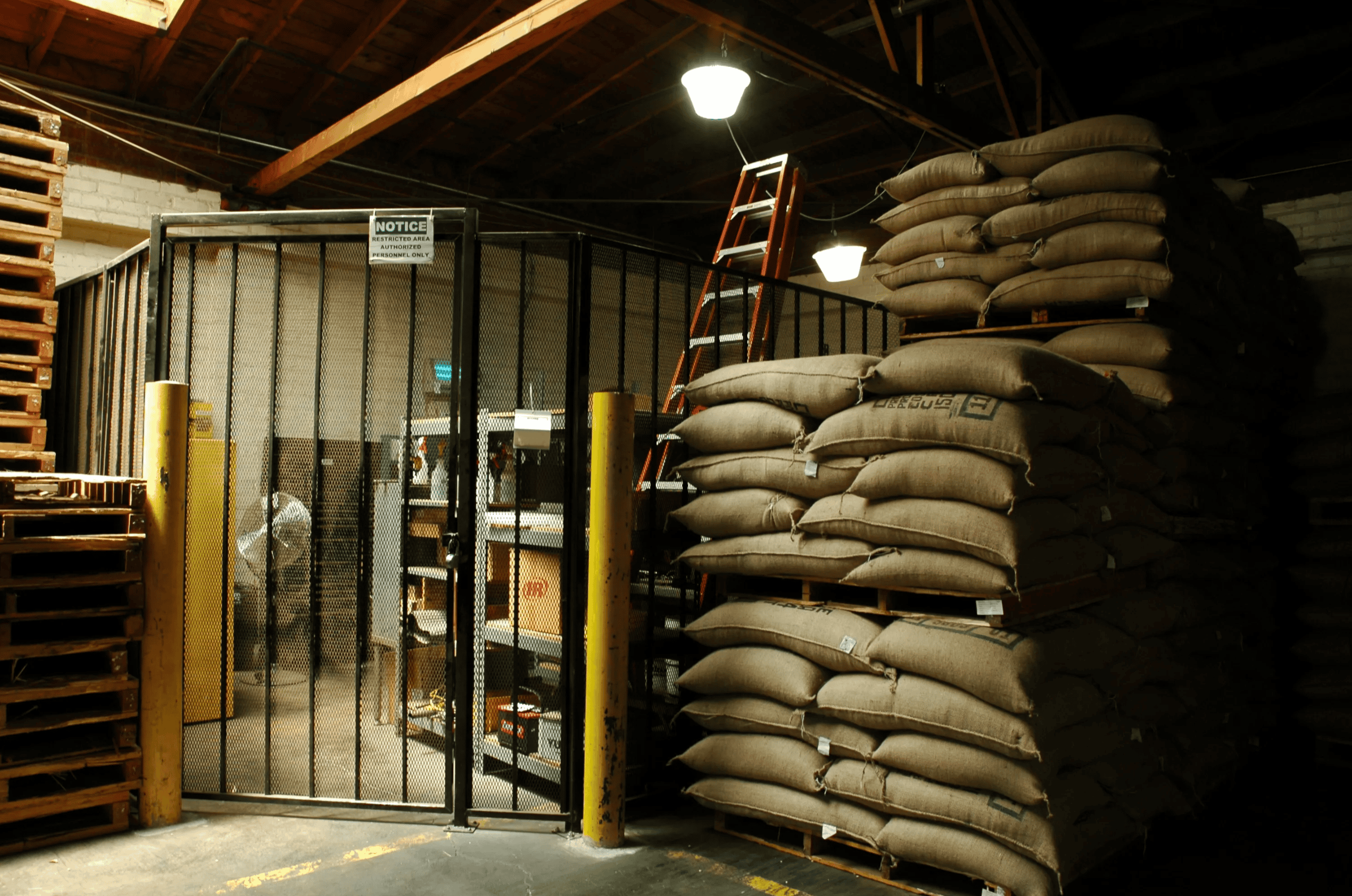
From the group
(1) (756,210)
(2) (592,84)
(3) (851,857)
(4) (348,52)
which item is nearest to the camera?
(3) (851,857)

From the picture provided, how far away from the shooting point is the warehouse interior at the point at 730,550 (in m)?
3.23

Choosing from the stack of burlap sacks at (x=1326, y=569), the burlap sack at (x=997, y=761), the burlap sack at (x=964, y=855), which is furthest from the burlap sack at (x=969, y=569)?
the stack of burlap sacks at (x=1326, y=569)

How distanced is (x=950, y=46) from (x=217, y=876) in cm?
744

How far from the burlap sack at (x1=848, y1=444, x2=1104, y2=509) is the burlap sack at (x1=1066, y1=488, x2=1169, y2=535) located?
0.29 ft

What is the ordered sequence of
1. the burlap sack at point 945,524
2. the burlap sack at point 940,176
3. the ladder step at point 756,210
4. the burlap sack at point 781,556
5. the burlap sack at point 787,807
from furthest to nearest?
the ladder step at point 756,210 < the burlap sack at point 940,176 < the burlap sack at point 781,556 < the burlap sack at point 787,807 < the burlap sack at point 945,524

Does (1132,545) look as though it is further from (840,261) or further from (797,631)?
(840,261)

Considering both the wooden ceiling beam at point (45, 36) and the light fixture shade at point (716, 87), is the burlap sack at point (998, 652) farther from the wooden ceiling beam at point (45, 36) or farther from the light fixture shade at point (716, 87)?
the wooden ceiling beam at point (45, 36)

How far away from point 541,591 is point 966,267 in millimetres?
2652

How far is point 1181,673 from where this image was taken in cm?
399

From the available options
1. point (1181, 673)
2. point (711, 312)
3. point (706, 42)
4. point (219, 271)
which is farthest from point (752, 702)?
point (706, 42)

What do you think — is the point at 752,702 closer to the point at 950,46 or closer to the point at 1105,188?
the point at 1105,188

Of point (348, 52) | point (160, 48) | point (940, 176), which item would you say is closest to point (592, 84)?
point (348, 52)

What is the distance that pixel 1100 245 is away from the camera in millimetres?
3963

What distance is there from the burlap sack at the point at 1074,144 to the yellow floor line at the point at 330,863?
3.95m
